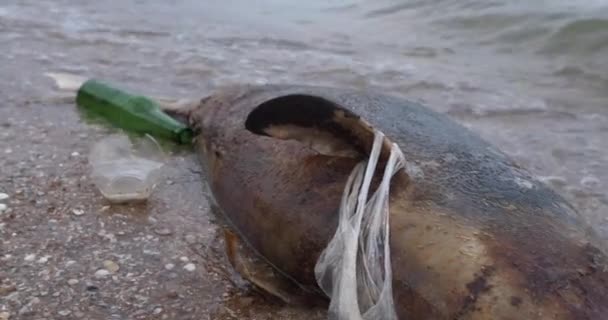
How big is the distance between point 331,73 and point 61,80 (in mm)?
2252

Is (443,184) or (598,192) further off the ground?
(443,184)

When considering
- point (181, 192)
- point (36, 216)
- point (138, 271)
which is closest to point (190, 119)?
point (181, 192)

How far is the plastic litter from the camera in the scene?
2.28 m

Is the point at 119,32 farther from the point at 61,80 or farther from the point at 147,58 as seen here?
the point at 61,80

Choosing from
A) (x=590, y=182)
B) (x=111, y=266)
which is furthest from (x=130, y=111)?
(x=590, y=182)

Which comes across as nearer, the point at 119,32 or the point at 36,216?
the point at 36,216

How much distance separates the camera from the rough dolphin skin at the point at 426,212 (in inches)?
83.7

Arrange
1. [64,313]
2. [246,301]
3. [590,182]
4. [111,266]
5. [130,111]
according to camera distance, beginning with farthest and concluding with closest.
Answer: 1. [130,111]
2. [590,182]
3. [111,266]
4. [246,301]
5. [64,313]

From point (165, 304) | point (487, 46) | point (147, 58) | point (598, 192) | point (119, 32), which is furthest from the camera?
point (487, 46)

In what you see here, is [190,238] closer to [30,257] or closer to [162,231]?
[162,231]

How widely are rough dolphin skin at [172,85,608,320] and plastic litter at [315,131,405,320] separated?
4 cm

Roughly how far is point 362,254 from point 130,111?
240 centimetres

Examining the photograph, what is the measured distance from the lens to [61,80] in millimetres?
5059

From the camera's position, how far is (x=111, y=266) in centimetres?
294
